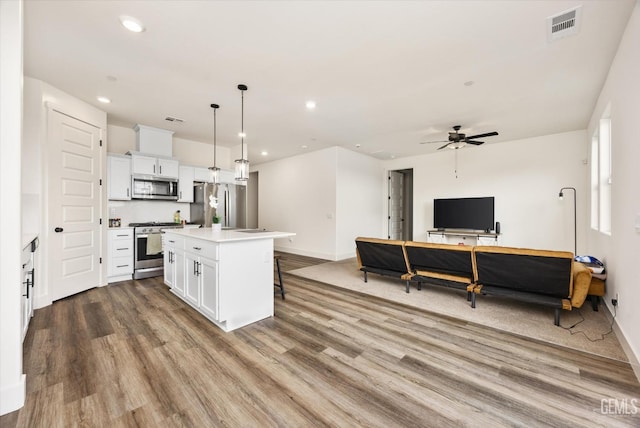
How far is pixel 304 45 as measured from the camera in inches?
103

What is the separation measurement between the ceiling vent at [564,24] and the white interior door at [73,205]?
5.81 meters

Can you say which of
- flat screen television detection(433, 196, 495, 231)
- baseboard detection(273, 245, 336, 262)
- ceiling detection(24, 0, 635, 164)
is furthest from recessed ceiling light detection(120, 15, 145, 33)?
flat screen television detection(433, 196, 495, 231)

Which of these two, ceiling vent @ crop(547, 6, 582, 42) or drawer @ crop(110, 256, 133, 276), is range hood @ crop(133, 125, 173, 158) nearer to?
drawer @ crop(110, 256, 133, 276)

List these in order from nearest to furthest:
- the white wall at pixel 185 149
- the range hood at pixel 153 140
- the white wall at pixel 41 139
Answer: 1. the white wall at pixel 41 139
2. the range hood at pixel 153 140
3. the white wall at pixel 185 149

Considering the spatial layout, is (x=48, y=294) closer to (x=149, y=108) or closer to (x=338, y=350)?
(x=149, y=108)

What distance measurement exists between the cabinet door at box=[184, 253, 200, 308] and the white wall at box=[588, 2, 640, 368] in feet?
13.3

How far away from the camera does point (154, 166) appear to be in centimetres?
506

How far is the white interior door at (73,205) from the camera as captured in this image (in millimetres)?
3619

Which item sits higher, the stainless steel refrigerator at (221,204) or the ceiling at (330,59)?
the ceiling at (330,59)

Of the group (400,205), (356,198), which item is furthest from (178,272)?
(400,205)

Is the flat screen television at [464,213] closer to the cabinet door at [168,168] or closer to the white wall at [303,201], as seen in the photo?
the white wall at [303,201]

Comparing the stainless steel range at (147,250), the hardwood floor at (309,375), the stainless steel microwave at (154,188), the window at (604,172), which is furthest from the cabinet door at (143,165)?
the window at (604,172)

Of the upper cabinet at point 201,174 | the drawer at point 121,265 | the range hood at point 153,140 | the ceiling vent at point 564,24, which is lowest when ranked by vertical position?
the drawer at point 121,265

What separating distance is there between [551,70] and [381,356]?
3.71 meters
